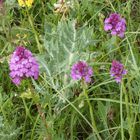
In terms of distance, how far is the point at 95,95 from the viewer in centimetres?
204

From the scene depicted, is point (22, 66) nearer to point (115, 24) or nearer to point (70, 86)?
point (115, 24)

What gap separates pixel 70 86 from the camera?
1997 millimetres

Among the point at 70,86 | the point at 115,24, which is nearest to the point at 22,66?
the point at 115,24

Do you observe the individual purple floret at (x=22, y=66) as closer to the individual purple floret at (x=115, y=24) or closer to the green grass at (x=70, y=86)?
the green grass at (x=70, y=86)

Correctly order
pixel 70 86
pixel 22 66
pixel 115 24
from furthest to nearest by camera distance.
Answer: pixel 70 86 → pixel 115 24 → pixel 22 66

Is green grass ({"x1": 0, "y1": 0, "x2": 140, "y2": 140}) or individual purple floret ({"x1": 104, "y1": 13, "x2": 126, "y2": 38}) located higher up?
individual purple floret ({"x1": 104, "y1": 13, "x2": 126, "y2": 38})

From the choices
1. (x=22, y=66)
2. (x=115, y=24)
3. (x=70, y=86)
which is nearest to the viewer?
(x=22, y=66)

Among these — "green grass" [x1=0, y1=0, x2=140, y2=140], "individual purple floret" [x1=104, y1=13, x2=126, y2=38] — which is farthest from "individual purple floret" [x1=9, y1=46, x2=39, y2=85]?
"individual purple floret" [x1=104, y1=13, x2=126, y2=38]

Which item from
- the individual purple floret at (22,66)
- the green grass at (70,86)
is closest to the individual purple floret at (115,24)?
the green grass at (70,86)

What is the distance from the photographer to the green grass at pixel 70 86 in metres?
1.78

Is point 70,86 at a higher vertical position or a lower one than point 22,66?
lower

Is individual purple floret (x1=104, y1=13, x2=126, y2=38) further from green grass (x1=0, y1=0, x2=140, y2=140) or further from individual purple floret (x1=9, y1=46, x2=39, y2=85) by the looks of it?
individual purple floret (x1=9, y1=46, x2=39, y2=85)

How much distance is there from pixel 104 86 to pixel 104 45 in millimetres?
224

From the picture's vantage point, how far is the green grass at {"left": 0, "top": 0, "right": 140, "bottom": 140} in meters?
1.78
